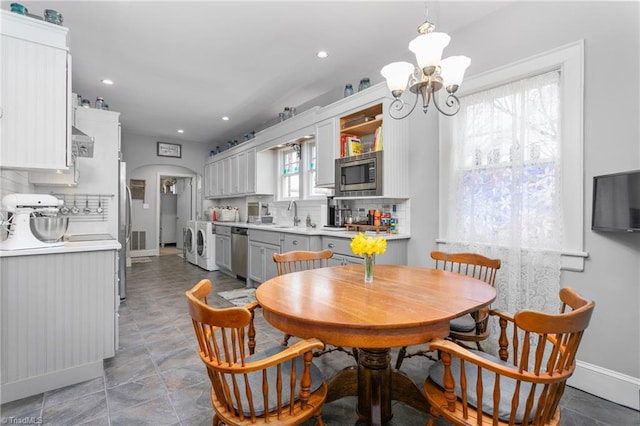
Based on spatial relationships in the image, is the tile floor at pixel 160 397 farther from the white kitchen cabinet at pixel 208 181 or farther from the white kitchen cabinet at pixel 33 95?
the white kitchen cabinet at pixel 208 181

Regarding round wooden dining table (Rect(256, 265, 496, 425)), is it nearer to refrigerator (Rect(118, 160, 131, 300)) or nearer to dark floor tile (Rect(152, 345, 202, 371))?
dark floor tile (Rect(152, 345, 202, 371))

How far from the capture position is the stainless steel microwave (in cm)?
324

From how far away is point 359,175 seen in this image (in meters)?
3.47

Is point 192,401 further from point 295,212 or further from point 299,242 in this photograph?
point 295,212

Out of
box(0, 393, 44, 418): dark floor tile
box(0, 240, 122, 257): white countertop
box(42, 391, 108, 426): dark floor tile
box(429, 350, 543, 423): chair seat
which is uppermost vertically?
box(0, 240, 122, 257): white countertop

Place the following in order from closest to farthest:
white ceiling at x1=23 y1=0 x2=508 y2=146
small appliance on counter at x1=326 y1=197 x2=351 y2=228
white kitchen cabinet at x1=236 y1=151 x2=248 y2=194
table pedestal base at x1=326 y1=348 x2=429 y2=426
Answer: table pedestal base at x1=326 y1=348 x2=429 y2=426 < white ceiling at x1=23 y1=0 x2=508 y2=146 < small appliance on counter at x1=326 y1=197 x2=351 y2=228 < white kitchen cabinet at x1=236 y1=151 x2=248 y2=194

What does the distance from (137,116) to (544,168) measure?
20.0ft

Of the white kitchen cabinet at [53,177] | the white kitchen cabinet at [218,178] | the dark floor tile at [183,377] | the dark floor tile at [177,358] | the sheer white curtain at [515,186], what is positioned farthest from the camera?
the white kitchen cabinet at [218,178]

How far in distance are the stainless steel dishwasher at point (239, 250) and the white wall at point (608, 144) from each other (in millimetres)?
4097

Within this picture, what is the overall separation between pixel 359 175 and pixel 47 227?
2.74 meters

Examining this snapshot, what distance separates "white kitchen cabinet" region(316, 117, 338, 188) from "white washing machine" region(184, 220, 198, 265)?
3795 mm

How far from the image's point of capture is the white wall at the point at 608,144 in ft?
6.27

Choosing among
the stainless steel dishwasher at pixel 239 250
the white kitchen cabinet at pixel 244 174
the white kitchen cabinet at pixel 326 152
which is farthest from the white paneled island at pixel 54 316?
the white kitchen cabinet at pixel 244 174

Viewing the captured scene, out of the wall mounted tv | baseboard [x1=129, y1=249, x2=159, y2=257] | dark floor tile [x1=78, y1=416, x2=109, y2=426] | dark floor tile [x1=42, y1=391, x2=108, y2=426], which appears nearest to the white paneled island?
dark floor tile [x1=42, y1=391, x2=108, y2=426]
